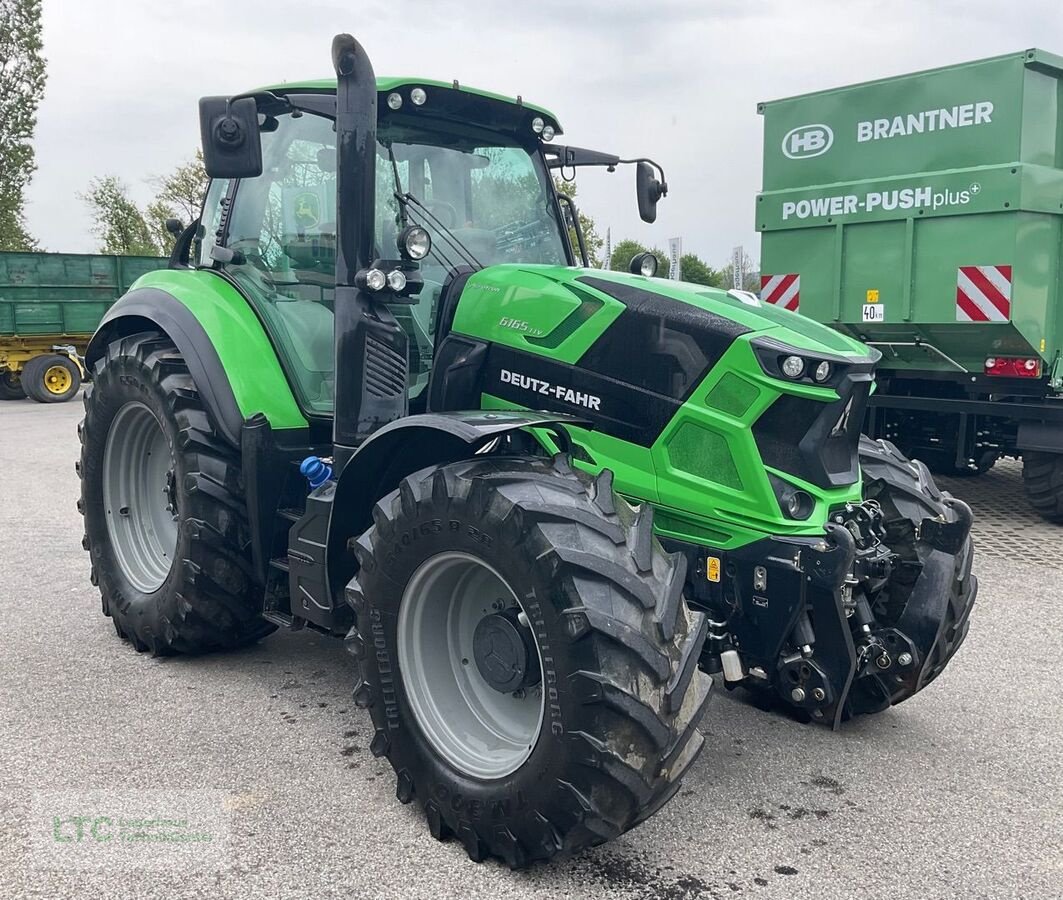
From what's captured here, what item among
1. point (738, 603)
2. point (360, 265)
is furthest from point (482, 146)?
point (738, 603)

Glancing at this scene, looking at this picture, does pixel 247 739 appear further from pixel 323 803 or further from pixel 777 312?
pixel 777 312

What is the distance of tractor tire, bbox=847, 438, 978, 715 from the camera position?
360cm

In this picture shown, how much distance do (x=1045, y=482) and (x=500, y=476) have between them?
20.6 ft

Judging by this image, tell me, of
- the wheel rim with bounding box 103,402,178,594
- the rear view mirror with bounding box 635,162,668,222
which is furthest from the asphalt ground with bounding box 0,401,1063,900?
the rear view mirror with bounding box 635,162,668,222

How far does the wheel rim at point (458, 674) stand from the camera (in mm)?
3146

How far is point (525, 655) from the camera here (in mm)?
3039

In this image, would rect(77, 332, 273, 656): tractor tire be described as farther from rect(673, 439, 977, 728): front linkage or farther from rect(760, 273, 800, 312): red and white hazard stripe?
rect(760, 273, 800, 312): red and white hazard stripe

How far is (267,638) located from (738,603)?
8.51ft

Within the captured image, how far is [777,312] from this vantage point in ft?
11.7

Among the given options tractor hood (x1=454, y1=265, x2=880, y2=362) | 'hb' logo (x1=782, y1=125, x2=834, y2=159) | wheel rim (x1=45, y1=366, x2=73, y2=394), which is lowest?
wheel rim (x1=45, y1=366, x2=73, y2=394)

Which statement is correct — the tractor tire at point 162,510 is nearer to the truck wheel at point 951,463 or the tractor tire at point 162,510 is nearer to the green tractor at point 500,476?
the green tractor at point 500,476

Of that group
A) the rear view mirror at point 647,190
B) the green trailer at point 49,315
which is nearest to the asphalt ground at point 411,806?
the rear view mirror at point 647,190

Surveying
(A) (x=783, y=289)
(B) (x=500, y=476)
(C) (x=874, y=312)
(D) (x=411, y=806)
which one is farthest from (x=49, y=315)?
(B) (x=500, y=476)

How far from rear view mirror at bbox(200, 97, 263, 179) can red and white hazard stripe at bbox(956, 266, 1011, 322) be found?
19.0ft
